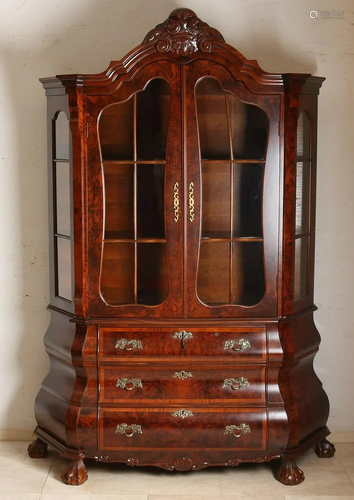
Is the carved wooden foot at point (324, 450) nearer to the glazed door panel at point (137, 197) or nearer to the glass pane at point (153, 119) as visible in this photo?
the glazed door panel at point (137, 197)

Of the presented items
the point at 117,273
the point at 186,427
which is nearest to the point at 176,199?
the point at 117,273

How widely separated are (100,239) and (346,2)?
164 cm

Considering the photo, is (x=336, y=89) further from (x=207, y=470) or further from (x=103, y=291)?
(x=207, y=470)


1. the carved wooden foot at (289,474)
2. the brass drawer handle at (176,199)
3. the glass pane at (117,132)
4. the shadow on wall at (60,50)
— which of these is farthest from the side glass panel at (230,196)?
the carved wooden foot at (289,474)

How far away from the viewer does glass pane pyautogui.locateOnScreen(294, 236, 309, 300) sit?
3594 mm

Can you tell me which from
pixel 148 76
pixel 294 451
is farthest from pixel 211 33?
pixel 294 451

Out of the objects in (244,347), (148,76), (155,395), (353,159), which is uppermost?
(148,76)

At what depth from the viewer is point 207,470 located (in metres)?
3.67

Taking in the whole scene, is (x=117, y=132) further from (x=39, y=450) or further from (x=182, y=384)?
(x=39, y=450)

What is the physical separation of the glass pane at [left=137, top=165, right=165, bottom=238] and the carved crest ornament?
0.52m

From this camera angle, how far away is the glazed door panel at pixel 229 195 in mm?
3395

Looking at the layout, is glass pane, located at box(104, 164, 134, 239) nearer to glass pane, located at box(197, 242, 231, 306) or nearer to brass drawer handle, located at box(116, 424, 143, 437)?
glass pane, located at box(197, 242, 231, 306)

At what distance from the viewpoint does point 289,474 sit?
3.53 metres

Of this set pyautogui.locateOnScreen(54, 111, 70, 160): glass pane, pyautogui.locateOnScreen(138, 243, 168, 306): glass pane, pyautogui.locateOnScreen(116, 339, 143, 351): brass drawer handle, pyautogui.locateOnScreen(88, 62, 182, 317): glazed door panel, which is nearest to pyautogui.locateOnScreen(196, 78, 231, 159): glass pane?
pyautogui.locateOnScreen(88, 62, 182, 317): glazed door panel
